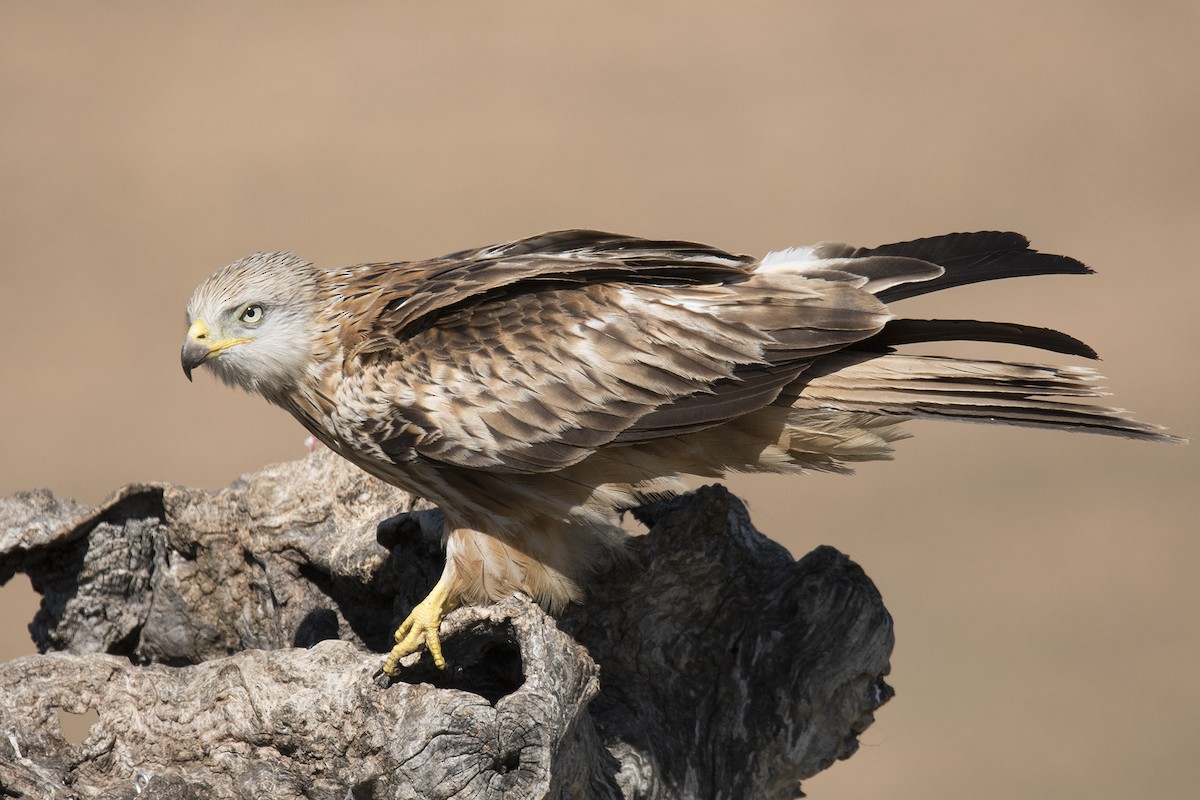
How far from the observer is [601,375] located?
5172 millimetres

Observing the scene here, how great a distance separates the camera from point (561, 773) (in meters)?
4.12

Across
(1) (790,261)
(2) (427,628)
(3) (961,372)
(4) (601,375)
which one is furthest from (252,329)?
(3) (961,372)

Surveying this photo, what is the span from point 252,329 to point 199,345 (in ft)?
0.74

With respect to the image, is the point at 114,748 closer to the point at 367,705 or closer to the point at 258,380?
the point at 367,705

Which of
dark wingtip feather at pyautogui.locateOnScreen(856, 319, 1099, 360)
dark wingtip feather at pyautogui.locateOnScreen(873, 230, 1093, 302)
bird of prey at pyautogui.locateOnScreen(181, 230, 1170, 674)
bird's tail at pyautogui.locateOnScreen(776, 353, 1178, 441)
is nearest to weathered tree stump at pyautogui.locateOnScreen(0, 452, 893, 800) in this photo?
bird of prey at pyautogui.locateOnScreen(181, 230, 1170, 674)

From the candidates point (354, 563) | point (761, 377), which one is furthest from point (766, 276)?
point (354, 563)

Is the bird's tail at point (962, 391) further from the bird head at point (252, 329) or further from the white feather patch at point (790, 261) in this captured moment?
the bird head at point (252, 329)

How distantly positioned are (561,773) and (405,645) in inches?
28.8

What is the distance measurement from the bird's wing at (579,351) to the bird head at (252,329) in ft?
0.93

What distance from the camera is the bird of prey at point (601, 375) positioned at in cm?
506

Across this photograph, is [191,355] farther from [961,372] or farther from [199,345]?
[961,372]

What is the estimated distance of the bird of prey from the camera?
5059mm

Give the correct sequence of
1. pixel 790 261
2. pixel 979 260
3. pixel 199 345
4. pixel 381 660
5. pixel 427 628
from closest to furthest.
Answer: pixel 381 660 → pixel 427 628 → pixel 979 260 → pixel 199 345 → pixel 790 261

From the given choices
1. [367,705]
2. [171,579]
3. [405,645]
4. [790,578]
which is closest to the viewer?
[367,705]
